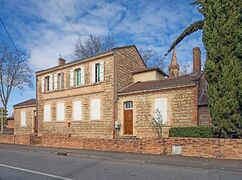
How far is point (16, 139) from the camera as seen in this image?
25.4 m

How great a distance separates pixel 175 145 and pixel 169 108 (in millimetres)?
5877

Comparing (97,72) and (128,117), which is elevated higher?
(97,72)

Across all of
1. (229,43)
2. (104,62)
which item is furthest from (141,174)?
(104,62)

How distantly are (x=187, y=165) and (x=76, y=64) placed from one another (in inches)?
719

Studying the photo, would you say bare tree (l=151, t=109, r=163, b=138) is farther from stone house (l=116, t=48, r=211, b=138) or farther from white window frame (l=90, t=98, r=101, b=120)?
white window frame (l=90, t=98, r=101, b=120)

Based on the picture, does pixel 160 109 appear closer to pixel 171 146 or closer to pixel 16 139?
pixel 171 146

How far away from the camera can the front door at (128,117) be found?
22.9 m

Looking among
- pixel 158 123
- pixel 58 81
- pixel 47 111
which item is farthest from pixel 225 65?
pixel 47 111

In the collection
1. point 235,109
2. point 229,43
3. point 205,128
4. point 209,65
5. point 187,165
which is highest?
point 229,43

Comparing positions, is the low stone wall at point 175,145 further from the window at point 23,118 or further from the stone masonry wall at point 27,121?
the window at point 23,118

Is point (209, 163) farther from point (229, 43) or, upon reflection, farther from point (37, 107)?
point (37, 107)

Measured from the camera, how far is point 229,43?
14.1 metres

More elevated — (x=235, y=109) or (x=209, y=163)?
(x=235, y=109)

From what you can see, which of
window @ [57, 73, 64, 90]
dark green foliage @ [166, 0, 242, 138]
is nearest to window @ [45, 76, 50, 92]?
window @ [57, 73, 64, 90]
